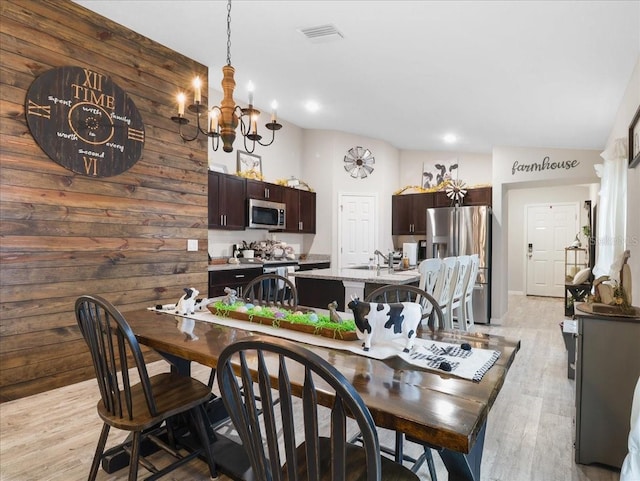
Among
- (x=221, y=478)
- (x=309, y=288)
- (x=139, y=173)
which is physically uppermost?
(x=139, y=173)

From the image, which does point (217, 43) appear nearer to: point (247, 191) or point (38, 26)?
point (38, 26)

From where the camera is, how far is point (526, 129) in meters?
4.62

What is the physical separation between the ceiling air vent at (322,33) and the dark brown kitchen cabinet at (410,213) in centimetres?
393

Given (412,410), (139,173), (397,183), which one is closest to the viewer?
(412,410)

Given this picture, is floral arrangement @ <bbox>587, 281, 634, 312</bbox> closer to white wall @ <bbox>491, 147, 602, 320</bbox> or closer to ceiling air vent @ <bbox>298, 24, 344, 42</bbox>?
ceiling air vent @ <bbox>298, 24, 344, 42</bbox>

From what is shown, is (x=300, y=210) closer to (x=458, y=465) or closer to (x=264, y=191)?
(x=264, y=191)

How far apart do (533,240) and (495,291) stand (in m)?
3.55

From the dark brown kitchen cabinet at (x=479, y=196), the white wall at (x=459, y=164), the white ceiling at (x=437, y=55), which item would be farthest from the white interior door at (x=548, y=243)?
the white ceiling at (x=437, y=55)

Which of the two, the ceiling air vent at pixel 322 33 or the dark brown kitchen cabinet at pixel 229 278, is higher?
the ceiling air vent at pixel 322 33

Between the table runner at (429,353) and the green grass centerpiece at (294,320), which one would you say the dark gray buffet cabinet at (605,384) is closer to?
the table runner at (429,353)

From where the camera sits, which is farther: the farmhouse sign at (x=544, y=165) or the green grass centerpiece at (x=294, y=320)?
the farmhouse sign at (x=544, y=165)

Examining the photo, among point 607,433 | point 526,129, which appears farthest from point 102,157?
point 526,129

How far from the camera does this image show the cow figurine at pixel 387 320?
4.63 ft

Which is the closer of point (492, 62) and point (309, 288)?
point (492, 62)
